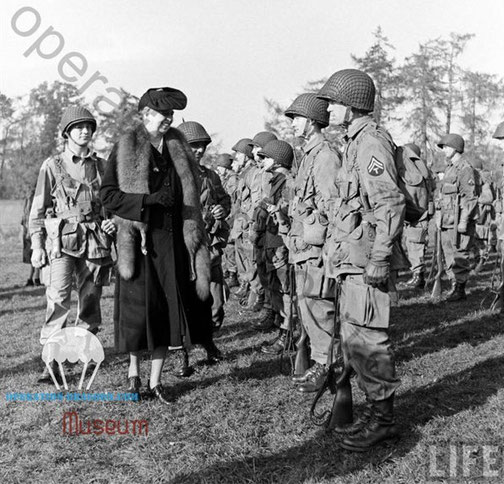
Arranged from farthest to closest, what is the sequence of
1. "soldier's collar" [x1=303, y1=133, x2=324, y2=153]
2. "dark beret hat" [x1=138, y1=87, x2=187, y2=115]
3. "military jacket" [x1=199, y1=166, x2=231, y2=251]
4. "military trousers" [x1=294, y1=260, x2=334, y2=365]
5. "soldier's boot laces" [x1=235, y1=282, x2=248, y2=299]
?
"soldier's boot laces" [x1=235, y1=282, x2=248, y2=299]
"military jacket" [x1=199, y1=166, x2=231, y2=251]
"soldier's collar" [x1=303, y1=133, x2=324, y2=153]
"military trousers" [x1=294, y1=260, x2=334, y2=365]
"dark beret hat" [x1=138, y1=87, x2=187, y2=115]

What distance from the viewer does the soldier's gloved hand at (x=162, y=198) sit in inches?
188

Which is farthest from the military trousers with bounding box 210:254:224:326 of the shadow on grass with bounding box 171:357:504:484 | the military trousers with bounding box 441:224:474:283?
the military trousers with bounding box 441:224:474:283

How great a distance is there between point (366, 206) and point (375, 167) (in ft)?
0.99

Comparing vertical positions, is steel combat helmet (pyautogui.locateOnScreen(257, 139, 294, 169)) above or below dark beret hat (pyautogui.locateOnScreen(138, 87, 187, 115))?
below

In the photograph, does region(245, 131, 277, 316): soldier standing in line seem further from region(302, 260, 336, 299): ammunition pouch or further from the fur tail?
the fur tail

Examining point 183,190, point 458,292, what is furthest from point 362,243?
point 458,292

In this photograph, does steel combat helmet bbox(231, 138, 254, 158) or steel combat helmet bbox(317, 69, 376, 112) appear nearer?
steel combat helmet bbox(317, 69, 376, 112)

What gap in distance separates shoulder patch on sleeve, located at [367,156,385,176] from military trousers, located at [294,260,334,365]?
67.0 inches

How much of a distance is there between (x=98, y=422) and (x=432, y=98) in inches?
1288

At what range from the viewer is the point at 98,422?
477cm

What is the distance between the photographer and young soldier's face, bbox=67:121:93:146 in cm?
590

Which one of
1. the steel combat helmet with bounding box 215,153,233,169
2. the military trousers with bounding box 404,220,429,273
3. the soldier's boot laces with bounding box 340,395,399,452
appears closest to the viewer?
the soldier's boot laces with bounding box 340,395,399,452
